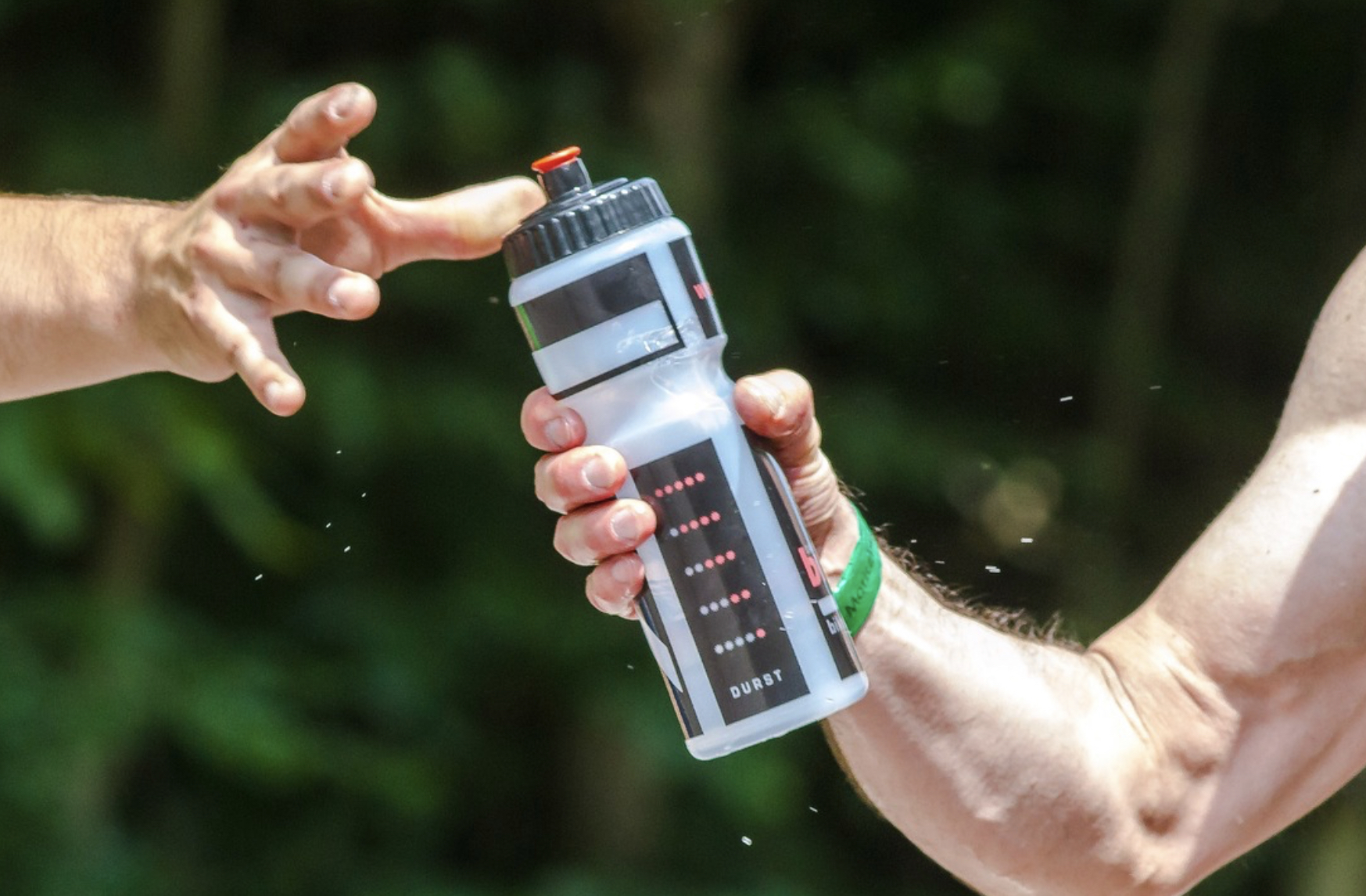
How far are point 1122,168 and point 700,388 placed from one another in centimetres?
344

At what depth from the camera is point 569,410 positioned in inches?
50.2

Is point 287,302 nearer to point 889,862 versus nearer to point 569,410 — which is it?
point 569,410

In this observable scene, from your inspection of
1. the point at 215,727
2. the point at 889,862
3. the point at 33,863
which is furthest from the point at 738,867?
the point at 33,863

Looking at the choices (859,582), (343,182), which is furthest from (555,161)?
(859,582)

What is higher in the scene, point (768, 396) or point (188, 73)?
point (768, 396)

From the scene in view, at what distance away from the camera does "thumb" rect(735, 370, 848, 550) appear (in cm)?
131

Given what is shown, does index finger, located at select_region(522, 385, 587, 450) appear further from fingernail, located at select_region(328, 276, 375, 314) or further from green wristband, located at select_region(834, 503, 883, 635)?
green wristband, located at select_region(834, 503, 883, 635)

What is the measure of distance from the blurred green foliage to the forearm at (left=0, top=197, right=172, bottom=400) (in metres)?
1.76

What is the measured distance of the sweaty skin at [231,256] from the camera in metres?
1.31

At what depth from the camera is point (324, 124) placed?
1321 millimetres

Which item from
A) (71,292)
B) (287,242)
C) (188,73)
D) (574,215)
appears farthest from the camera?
(188,73)

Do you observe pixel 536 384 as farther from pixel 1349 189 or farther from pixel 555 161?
pixel 555 161

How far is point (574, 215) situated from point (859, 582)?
1.58ft

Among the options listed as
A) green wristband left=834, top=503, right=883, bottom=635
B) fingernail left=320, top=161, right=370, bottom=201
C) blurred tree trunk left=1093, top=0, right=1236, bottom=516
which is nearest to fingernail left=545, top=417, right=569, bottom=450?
Result: fingernail left=320, top=161, right=370, bottom=201
